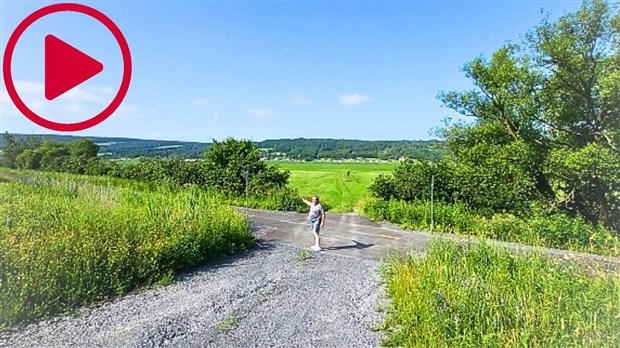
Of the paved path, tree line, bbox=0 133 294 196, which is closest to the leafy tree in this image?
Result: tree line, bbox=0 133 294 196

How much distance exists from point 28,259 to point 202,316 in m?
2.26

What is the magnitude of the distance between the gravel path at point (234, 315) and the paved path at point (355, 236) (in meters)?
2.21

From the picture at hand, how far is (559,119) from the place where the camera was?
13.4 meters

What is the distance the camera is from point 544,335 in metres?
3.46

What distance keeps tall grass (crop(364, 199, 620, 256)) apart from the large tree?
1296 millimetres

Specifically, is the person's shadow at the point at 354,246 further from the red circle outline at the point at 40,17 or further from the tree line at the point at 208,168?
the red circle outline at the point at 40,17

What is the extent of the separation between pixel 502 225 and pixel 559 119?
426 centimetres

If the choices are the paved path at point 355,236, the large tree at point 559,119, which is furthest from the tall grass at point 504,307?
the large tree at point 559,119

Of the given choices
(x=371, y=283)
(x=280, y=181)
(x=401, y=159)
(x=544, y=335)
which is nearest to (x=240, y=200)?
(x=280, y=181)

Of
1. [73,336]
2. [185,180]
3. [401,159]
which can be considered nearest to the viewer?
[73,336]

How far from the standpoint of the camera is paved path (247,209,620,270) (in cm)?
907

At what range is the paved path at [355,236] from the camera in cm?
907

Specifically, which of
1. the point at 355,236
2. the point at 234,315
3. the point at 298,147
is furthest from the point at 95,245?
the point at 298,147

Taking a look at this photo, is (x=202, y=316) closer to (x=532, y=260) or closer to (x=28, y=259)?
(x=28, y=259)
